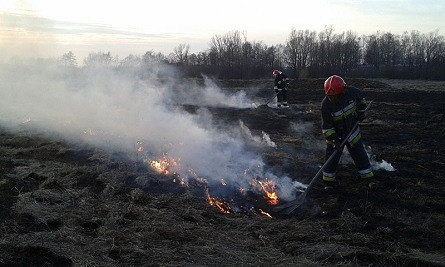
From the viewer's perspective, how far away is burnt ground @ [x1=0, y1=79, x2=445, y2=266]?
433 centimetres

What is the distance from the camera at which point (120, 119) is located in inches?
A: 424

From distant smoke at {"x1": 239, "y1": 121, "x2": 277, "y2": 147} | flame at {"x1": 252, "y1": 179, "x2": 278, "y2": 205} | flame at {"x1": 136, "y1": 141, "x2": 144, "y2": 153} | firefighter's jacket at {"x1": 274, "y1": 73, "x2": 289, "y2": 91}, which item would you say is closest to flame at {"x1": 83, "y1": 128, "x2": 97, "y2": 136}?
flame at {"x1": 136, "y1": 141, "x2": 144, "y2": 153}

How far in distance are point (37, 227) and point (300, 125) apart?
10612 millimetres

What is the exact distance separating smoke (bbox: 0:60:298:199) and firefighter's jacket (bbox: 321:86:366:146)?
131 centimetres

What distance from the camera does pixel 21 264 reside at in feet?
13.3

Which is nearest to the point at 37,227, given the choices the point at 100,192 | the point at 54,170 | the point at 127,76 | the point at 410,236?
the point at 100,192

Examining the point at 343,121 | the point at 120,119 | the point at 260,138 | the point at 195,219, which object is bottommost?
the point at 195,219

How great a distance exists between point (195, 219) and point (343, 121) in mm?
3467

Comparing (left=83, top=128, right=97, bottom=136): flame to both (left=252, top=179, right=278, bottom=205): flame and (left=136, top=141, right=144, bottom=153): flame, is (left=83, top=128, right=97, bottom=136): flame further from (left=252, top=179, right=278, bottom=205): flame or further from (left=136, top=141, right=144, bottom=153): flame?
(left=252, top=179, right=278, bottom=205): flame

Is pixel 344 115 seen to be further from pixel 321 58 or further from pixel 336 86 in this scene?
pixel 321 58

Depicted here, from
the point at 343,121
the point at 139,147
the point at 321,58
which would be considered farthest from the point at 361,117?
the point at 321,58

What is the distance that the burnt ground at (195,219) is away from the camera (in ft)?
14.2

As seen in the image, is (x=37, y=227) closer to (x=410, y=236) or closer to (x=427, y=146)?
(x=410, y=236)

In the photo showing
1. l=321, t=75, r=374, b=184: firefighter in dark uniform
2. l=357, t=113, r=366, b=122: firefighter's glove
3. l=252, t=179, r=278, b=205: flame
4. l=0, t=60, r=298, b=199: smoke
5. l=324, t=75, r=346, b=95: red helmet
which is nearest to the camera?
l=252, t=179, r=278, b=205: flame
